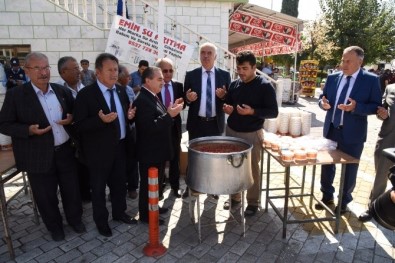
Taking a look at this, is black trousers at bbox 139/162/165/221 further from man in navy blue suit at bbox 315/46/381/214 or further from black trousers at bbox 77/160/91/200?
man in navy blue suit at bbox 315/46/381/214

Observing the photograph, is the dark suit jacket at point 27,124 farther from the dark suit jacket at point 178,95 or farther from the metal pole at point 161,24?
the metal pole at point 161,24

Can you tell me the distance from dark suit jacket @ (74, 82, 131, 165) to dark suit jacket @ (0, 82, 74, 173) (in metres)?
0.34

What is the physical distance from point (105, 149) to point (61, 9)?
18.9 ft

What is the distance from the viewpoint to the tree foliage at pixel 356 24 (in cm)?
2261

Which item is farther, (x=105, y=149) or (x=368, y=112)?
(x=368, y=112)

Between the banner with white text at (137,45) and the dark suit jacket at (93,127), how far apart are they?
4366mm

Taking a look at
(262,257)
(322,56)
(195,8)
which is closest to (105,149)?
(262,257)

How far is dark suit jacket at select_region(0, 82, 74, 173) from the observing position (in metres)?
3.11

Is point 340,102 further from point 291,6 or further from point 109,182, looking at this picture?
point 291,6

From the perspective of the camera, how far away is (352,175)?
400cm

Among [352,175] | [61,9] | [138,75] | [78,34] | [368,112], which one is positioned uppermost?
[61,9]

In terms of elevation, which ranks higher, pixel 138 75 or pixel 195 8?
pixel 195 8

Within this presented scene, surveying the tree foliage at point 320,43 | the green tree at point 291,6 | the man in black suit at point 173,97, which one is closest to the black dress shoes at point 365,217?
the man in black suit at point 173,97

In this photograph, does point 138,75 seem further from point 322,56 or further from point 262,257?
point 322,56
